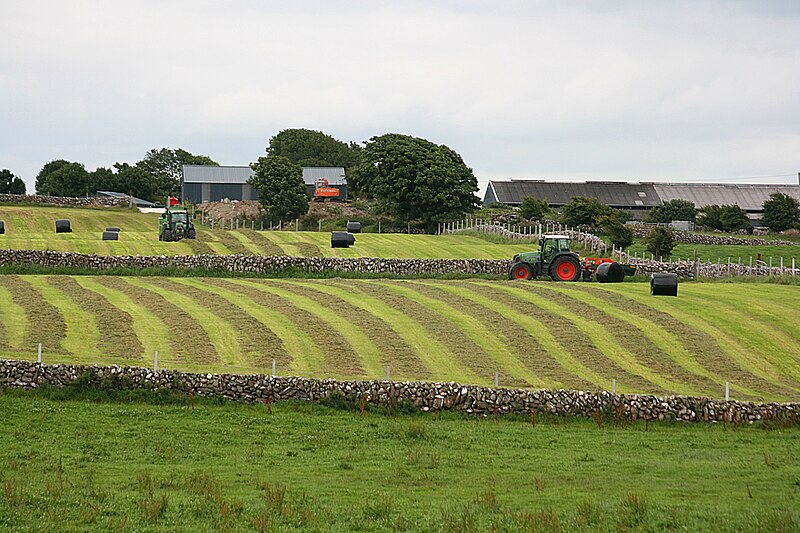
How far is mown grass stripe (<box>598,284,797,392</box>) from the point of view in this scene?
1164 inches

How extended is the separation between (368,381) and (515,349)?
7.63m

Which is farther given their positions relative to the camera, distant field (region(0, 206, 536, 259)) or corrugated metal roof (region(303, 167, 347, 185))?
corrugated metal roof (region(303, 167, 347, 185))

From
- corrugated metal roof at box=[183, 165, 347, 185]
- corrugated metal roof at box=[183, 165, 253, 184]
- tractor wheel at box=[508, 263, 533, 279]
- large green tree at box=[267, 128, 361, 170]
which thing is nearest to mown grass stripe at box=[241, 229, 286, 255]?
tractor wheel at box=[508, 263, 533, 279]

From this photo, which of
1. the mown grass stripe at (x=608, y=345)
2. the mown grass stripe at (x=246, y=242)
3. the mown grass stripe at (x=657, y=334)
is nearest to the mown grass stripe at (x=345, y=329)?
the mown grass stripe at (x=608, y=345)

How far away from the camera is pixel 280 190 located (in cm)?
9444

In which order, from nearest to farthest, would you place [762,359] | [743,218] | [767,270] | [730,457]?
[730,457]
[762,359]
[767,270]
[743,218]

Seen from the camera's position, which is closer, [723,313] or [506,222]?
[723,313]

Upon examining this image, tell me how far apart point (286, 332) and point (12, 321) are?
9701 mm

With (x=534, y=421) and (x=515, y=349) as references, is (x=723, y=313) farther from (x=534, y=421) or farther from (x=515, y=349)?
(x=534, y=421)

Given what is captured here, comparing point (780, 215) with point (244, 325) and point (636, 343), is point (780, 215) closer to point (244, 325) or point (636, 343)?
point (636, 343)

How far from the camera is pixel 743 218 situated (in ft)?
322

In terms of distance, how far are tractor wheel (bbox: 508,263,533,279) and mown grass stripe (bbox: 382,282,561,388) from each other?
603 cm

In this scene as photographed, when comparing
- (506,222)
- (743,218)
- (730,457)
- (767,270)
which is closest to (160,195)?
(506,222)

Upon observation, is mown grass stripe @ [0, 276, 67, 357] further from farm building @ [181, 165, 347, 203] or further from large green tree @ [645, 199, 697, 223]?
large green tree @ [645, 199, 697, 223]
